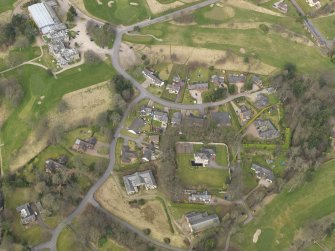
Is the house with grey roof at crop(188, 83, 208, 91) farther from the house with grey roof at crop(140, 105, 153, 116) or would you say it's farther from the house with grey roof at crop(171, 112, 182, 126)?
the house with grey roof at crop(140, 105, 153, 116)

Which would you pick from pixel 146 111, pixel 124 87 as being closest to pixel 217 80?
pixel 146 111

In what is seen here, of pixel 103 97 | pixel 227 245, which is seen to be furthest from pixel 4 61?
pixel 227 245

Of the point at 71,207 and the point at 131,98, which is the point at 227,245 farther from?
the point at 131,98

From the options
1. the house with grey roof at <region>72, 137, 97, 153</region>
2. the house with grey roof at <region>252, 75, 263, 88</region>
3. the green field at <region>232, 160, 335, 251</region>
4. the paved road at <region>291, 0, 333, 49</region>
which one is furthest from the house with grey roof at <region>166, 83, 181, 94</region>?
the paved road at <region>291, 0, 333, 49</region>

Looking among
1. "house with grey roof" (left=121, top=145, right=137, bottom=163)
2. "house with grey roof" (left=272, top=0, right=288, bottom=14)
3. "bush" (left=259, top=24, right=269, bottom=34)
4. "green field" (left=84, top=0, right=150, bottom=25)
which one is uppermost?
"house with grey roof" (left=272, top=0, right=288, bottom=14)

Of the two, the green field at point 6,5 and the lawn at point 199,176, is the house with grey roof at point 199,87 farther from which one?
the green field at point 6,5

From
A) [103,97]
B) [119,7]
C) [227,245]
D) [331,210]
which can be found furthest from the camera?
[119,7]
